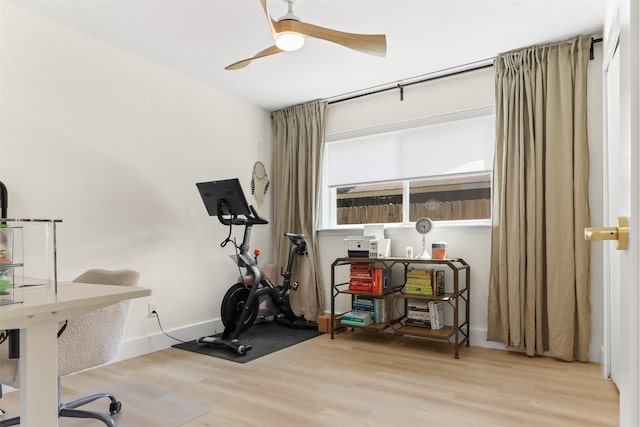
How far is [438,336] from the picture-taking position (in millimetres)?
3311

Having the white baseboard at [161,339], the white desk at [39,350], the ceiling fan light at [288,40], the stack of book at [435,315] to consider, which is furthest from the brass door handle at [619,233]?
the white baseboard at [161,339]

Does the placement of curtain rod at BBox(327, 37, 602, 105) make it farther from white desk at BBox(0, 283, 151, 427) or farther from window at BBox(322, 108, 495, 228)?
white desk at BBox(0, 283, 151, 427)

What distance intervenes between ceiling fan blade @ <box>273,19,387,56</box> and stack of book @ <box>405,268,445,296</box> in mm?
1876

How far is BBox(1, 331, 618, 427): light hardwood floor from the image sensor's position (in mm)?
2178

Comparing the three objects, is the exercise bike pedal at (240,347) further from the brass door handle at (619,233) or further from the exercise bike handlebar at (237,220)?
the brass door handle at (619,233)

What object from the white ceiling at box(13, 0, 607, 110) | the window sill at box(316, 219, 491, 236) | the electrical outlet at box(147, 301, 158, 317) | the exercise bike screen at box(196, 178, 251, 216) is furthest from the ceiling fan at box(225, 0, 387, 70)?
the electrical outlet at box(147, 301, 158, 317)

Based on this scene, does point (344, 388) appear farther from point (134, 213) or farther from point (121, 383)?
point (134, 213)

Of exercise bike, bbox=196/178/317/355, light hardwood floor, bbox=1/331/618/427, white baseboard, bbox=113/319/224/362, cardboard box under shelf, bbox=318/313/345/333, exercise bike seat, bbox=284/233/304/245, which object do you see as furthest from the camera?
exercise bike seat, bbox=284/233/304/245

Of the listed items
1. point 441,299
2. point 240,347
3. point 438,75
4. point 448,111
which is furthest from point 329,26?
point 240,347

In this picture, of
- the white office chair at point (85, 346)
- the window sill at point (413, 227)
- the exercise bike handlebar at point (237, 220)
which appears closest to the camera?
the white office chair at point (85, 346)

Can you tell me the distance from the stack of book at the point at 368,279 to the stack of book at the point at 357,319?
25cm

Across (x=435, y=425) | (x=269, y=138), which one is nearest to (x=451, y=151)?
(x=269, y=138)

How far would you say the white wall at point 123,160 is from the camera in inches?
108

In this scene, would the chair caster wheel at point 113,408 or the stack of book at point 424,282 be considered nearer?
the chair caster wheel at point 113,408
